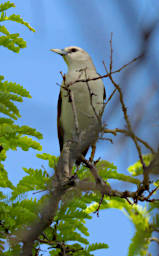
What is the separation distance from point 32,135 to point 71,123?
1.20 m

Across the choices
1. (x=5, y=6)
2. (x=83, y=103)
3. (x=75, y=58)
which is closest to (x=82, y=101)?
(x=83, y=103)

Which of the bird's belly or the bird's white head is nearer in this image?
the bird's belly

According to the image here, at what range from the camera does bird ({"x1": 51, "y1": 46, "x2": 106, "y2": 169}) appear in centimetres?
525

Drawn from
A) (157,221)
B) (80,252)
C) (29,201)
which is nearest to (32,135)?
(29,201)

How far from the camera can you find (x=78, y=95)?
526 centimetres

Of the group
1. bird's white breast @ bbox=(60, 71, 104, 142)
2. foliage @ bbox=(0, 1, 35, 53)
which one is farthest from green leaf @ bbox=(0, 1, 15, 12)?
bird's white breast @ bbox=(60, 71, 104, 142)

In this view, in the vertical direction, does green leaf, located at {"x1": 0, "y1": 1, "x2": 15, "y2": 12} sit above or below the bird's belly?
above

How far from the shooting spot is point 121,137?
4.57 feet

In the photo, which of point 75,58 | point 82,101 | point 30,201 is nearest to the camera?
point 30,201

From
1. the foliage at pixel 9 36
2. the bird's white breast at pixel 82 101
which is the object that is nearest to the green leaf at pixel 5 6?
the foliage at pixel 9 36

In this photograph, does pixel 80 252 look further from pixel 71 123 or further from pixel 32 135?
pixel 71 123

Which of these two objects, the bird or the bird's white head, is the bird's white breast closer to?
the bird

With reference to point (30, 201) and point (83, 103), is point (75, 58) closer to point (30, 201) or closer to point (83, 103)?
point (83, 103)

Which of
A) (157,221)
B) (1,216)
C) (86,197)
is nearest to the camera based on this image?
(157,221)
